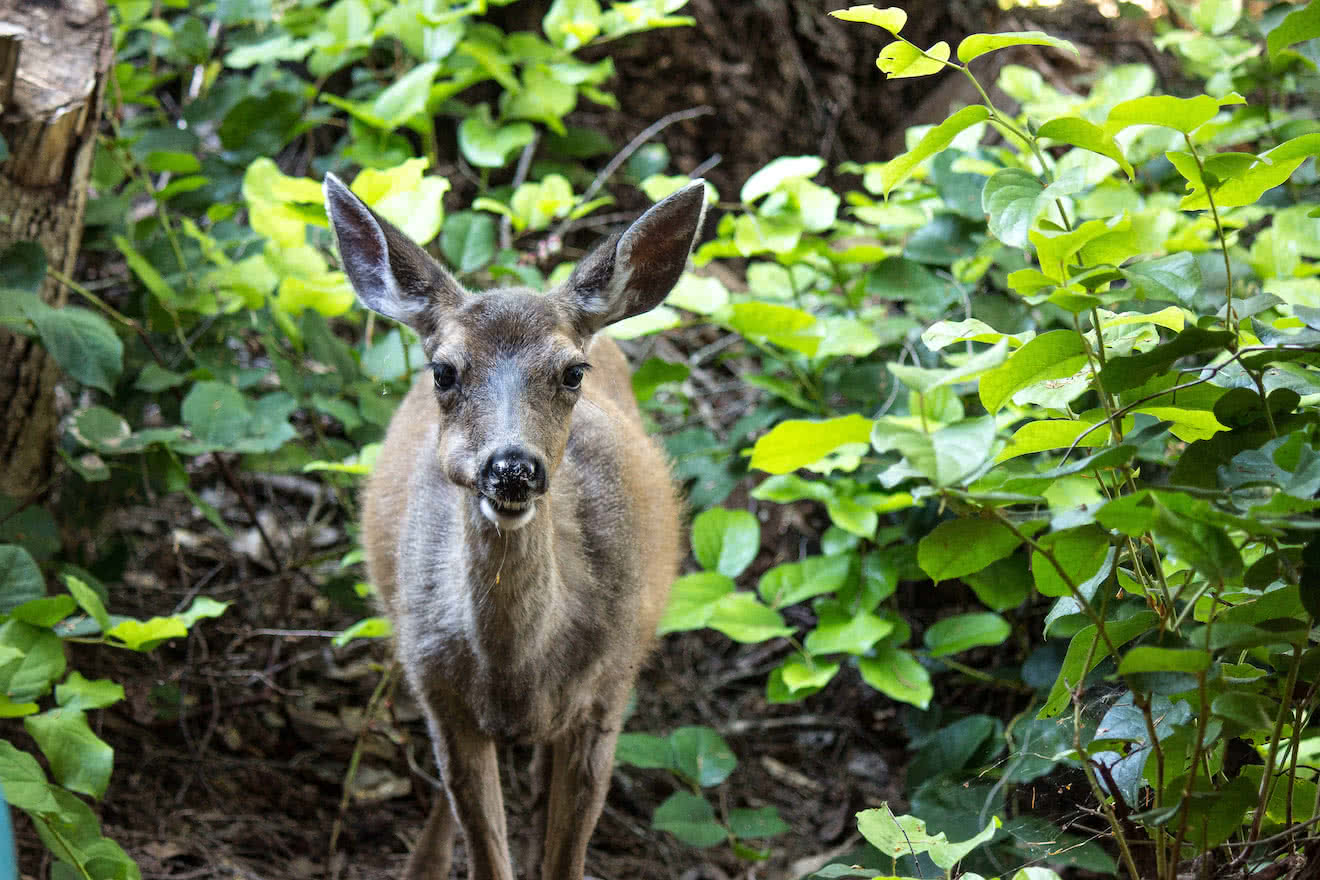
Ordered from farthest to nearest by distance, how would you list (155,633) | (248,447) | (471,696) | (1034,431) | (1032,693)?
(1032,693)
(248,447)
(471,696)
(155,633)
(1034,431)

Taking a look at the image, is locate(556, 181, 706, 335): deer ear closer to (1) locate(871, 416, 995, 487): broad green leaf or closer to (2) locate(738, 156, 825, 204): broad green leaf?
(2) locate(738, 156, 825, 204): broad green leaf

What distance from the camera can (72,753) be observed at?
3242 mm

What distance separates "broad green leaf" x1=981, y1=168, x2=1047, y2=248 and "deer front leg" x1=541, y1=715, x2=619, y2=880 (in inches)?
93.0

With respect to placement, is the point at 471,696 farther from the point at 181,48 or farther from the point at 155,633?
the point at 181,48

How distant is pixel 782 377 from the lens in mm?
5555

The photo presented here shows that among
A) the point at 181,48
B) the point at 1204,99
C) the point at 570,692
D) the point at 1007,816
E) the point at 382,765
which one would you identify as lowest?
the point at 1007,816

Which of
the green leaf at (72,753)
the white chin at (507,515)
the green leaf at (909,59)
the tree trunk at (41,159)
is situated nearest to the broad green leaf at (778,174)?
the white chin at (507,515)

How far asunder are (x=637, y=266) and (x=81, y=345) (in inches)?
78.1

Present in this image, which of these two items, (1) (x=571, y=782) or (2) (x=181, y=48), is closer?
(1) (x=571, y=782)

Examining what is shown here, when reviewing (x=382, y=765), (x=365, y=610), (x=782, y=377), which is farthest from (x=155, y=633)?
(x=782, y=377)

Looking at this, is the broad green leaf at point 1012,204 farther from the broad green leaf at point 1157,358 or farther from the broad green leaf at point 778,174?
the broad green leaf at point 778,174

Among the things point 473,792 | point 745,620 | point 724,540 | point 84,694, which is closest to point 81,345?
point 84,694

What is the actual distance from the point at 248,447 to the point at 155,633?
3.71ft

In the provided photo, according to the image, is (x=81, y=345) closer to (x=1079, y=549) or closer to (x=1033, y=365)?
(x=1033, y=365)
